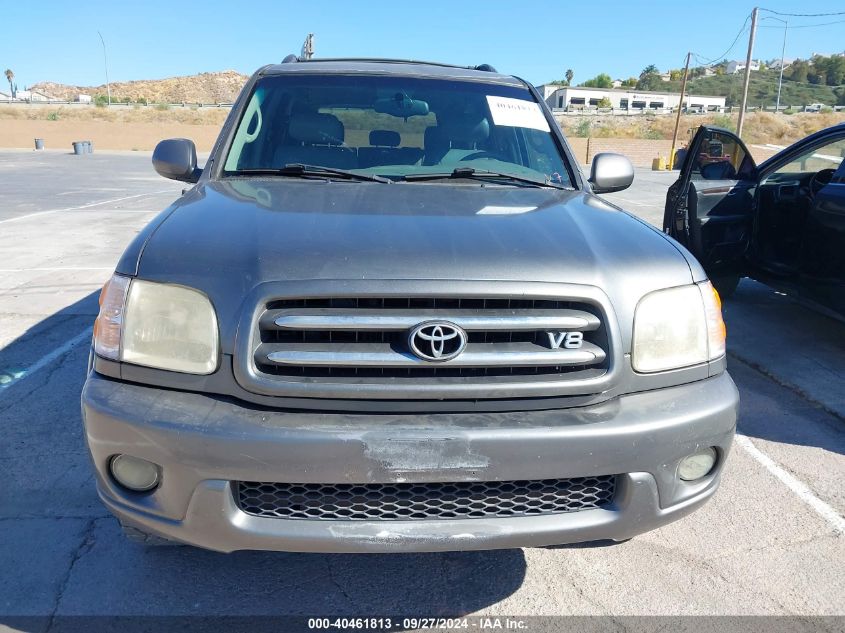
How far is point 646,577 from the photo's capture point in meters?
2.49

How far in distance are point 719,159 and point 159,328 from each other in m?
5.03

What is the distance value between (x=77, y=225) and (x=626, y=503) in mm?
10837

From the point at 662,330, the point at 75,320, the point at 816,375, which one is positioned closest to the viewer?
the point at 662,330

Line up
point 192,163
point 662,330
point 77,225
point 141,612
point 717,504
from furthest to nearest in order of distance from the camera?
point 77,225 < point 192,163 < point 717,504 < point 141,612 < point 662,330

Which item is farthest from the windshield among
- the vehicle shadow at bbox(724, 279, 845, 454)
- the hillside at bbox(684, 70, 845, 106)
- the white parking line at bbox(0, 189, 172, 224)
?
the hillside at bbox(684, 70, 845, 106)

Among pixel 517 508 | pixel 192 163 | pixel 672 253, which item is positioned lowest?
pixel 517 508

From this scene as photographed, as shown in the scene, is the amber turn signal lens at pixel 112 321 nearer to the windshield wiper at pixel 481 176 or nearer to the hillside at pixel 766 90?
the windshield wiper at pixel 481 176

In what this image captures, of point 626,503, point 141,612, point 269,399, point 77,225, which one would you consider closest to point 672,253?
point 626,503

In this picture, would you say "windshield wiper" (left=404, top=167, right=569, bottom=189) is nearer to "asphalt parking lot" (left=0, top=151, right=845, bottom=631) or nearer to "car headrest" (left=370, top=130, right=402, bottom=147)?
"car headrest" (left=370, top=130, right=402, bottom=147)

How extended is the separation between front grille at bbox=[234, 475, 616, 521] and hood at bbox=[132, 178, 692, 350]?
0.57 meters

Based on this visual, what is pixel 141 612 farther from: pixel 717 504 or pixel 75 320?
pixel 75 320

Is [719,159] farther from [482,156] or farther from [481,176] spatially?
[481,176]

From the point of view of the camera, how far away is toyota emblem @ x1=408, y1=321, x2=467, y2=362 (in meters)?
1.87

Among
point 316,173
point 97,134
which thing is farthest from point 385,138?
point 97,134
